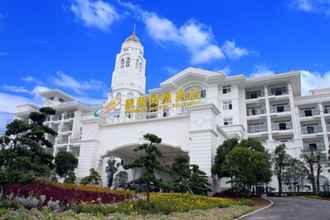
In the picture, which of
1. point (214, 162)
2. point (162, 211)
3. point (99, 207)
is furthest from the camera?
point (214, 162)

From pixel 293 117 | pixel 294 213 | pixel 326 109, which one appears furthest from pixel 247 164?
pixel 326 109

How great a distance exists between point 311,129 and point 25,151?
119 ft

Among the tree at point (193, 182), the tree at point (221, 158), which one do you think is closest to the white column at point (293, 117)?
the tree at point (221, 158)

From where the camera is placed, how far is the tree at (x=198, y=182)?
57.5 feet

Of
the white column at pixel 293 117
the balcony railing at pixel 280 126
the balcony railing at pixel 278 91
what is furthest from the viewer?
the balcony railing at pixel 278 91

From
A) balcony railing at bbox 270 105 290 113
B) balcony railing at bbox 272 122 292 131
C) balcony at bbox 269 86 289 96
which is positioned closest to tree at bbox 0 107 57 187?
balcony railing at bbox 272 122 292 131

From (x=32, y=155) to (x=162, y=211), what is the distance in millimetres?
6851

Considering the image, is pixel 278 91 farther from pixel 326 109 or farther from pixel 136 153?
pixel 136 153

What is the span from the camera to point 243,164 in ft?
57.7

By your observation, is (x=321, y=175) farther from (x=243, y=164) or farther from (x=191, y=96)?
(x=243, y=164)

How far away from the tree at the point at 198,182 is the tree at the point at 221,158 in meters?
1.49

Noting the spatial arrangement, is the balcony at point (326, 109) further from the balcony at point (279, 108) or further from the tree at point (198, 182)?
the tree at point (198, 182)

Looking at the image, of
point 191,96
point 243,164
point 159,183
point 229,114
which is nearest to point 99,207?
A: point 159,183

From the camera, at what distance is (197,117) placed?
20938mm
